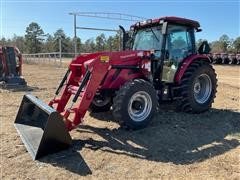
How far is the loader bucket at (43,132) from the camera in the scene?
4.61 meters

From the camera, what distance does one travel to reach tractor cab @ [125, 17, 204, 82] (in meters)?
7.05

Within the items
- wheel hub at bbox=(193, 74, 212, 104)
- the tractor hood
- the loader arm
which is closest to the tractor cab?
the tractor hood

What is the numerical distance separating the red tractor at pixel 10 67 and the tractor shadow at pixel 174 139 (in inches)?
289

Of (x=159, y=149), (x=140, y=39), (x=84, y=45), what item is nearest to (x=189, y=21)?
(x=140, y=39)

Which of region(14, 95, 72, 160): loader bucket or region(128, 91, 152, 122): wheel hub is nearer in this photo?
region(14, 95, 72, 160): loader bucket

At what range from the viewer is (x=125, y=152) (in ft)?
16.3

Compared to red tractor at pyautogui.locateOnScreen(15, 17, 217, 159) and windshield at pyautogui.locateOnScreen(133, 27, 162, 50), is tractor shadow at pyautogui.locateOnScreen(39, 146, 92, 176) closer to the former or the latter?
red tractor at pyautogui.locateOnScreen(15, 17, 217, 159)

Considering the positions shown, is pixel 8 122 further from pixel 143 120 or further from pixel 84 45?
pixel 84 45

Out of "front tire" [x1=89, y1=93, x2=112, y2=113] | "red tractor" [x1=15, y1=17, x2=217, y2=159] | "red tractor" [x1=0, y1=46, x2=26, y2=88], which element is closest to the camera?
"red tractor" [x1=15, y1=17, x2=217, y2=159]

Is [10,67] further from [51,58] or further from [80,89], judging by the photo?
[51,58]

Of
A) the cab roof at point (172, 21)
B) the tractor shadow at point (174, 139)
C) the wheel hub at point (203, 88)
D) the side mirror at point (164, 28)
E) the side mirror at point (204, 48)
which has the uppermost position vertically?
the cab roof at point (172, 21)

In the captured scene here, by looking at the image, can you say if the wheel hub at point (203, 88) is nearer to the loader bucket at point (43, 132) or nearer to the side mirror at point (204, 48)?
the side mirror at point (204, 48)

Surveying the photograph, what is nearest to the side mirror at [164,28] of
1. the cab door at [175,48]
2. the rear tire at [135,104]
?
the cab door at [175,48]

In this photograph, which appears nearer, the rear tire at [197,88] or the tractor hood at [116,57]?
the tractor hood at [116,57]
